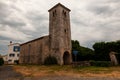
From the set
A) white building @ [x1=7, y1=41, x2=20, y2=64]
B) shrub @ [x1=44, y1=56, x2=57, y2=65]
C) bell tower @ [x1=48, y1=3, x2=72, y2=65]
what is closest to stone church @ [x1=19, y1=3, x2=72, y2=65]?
bell tower @ [x1=48, y1=3, x2=72, y2=65]

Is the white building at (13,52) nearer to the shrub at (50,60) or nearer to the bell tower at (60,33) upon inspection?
the bell tower at (60,33)

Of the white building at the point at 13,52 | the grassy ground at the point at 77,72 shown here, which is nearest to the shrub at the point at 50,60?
the grassy ground at the point at 77,72

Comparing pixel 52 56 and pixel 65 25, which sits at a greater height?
pixel 65 25

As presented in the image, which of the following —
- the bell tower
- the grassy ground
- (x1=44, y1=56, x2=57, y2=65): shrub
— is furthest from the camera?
the bell tower

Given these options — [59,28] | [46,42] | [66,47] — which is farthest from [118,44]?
[46,42]

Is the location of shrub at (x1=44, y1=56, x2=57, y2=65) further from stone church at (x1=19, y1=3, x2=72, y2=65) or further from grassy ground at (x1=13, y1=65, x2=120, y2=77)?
grassy ground at (x1=13, y1=65, x2=120, y2=77)

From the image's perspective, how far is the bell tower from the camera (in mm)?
25375

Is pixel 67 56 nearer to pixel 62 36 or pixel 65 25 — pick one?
pixel 62 36

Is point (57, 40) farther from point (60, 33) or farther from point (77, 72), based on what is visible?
point (77, 72)

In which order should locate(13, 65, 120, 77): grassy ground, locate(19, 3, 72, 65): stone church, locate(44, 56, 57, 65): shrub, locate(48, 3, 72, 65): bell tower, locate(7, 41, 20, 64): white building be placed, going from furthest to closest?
locate(7, 41, 20, 64): white building
locate(19, 3, 72, 65): stone church
locate(48, 3, 72, 65): bell tower
locate(44, 56, 57, 65): shrub
locate(13, 65, 120, 77): grassy ground

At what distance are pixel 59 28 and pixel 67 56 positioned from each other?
731 cm

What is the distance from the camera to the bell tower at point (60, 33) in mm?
25375

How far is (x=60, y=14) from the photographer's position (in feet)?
88.3

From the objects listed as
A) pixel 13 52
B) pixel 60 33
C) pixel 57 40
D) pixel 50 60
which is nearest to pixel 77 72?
pixel 50 60
